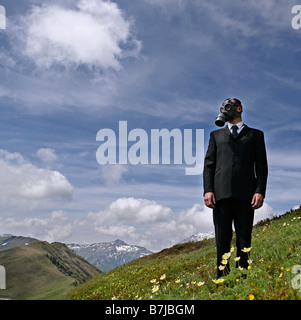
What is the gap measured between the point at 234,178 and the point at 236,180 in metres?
0.05

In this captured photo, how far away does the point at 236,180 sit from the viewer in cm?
566

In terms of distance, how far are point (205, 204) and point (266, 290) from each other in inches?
74.2

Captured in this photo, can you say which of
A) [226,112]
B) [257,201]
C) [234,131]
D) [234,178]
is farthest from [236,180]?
[226,112]

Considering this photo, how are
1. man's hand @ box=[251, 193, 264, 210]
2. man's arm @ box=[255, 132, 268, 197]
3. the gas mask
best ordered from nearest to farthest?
man's hand @ box=[251, 193, 264, 210], man's arm @ box=[255, 132, 268, 197], the gas mask

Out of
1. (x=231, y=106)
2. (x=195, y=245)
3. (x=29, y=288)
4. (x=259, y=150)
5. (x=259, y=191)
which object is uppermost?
(x=231, y=106)

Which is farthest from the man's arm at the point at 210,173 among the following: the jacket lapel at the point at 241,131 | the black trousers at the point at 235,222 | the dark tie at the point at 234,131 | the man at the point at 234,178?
the dark tie at the point at 234,131

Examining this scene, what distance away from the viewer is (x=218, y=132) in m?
6.24

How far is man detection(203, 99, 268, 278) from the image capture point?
5.64 metres

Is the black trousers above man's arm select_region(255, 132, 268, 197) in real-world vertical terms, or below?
below

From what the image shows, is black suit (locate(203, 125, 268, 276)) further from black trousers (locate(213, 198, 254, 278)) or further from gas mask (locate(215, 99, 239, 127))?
gas mask (locate(215, 99, 239, 127))

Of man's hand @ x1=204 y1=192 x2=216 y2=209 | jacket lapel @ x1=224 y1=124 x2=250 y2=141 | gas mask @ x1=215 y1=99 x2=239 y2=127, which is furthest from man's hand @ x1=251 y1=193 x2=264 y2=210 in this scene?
gas mask @ x1=215 y1=99 x2=239 y2=127
